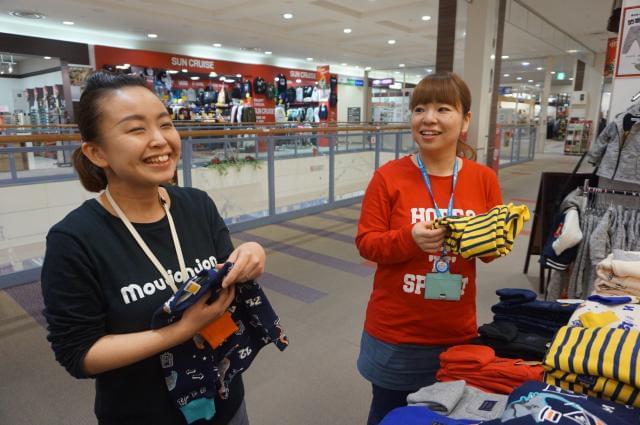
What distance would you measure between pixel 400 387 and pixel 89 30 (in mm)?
13688

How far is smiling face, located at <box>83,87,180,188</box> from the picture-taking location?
909mm

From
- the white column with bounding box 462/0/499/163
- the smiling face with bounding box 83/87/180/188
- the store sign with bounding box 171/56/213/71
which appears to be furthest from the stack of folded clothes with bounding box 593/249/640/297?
the store sign with bounding box 171/56/213/71

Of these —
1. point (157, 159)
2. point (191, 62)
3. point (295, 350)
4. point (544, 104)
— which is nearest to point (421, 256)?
point (157, 159)

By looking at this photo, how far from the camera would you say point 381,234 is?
1.32 metres

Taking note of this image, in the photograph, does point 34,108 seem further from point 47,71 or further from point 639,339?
point 639,339

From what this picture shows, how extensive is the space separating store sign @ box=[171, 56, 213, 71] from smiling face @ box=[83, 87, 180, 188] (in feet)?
48.4

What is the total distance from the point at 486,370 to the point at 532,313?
1.12 feet

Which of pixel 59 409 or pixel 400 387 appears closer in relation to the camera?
pixel 400 387

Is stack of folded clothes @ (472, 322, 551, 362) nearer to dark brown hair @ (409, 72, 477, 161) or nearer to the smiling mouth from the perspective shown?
dark brown hair @ (409, 72, 477, 161)

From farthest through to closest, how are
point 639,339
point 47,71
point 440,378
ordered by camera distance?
point 47,71
point 440,378
point 639,339

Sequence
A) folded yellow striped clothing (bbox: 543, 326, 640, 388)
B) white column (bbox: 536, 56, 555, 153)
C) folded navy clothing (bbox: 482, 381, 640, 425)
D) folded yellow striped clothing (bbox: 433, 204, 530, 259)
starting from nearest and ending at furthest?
folded navy clothing (bbox: 482, 381, 640, 425) → folded yellow striped clothing (bbox: 543, 326, 640, 388) → folded yellow striped clothing (bbox: 433, 204, 530, 259) → white column (bbox: 536, 56, 555, 153)

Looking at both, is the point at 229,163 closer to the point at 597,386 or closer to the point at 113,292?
the point at 113,292

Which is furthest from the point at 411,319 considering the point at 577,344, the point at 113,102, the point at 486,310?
the point at 486,310

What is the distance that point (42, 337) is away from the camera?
286 cm
